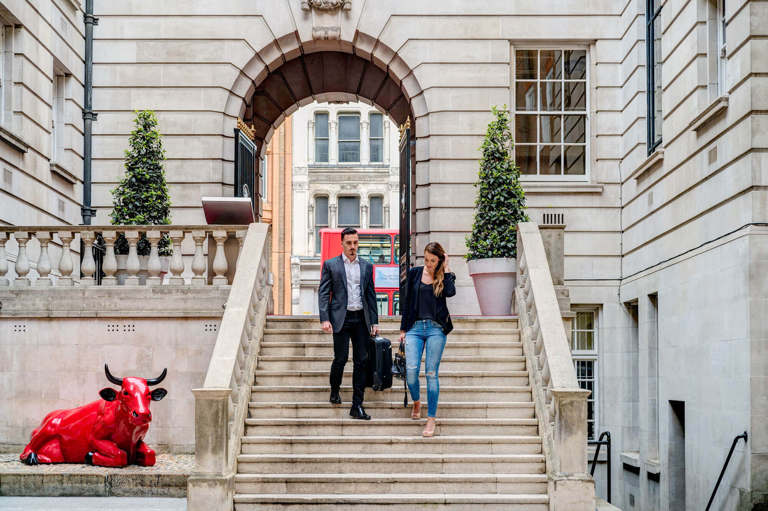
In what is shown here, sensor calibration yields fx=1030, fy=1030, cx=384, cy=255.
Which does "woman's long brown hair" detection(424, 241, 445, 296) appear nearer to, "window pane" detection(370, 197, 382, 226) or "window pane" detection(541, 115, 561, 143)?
"window pane" detection(541, 115, 561, 143)

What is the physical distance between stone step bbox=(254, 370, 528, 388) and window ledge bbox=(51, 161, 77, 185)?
254 inches

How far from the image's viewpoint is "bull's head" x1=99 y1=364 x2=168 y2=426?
11125 millimetres

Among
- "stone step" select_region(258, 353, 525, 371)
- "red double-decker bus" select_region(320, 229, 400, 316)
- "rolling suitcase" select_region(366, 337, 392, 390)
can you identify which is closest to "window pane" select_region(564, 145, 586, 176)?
"stone step" select_region(258, 353, 525, 371)

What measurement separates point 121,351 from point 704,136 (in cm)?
A: 805

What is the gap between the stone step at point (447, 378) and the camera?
12125 millimetres

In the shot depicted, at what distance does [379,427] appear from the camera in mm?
11188

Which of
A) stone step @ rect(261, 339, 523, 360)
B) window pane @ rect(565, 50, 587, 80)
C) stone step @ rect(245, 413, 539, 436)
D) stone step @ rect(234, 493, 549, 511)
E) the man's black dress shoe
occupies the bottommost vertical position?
stone step @ rect(234, 493, 549, 511)

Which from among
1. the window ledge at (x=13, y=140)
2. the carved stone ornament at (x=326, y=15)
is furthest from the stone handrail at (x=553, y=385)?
the window ledge at (x=13, y=140)

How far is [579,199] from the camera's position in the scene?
18047 millimetres

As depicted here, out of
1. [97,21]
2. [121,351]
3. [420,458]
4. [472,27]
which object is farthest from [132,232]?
[472,27]

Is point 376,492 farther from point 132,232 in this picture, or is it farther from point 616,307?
point 616,307

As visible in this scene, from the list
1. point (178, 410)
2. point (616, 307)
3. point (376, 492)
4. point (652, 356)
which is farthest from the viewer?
point (616, 307)

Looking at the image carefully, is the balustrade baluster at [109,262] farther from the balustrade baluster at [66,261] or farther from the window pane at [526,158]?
the window pane at [526,158]

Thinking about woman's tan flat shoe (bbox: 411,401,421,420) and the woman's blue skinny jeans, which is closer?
the woman's blue skinny jeans
